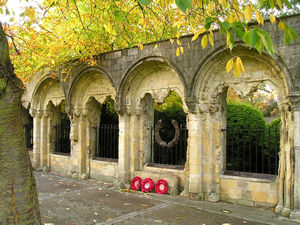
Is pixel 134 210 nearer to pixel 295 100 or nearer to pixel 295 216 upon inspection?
pixel 295 216

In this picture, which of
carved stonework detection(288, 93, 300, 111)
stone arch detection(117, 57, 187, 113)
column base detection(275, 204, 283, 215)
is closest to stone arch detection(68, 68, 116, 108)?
stone arch detection(117, 57, 187, 113)

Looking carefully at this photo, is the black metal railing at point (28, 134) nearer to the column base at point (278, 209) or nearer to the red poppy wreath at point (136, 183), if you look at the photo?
the red poppy wreath at point (136, 183)

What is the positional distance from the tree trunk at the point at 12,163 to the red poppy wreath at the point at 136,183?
4.77 metres

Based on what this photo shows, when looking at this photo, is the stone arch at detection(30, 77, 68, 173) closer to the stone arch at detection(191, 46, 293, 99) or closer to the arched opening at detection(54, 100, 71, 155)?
the arched opening at detection(54, 100, 71, 155)

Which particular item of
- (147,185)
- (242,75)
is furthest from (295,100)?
(147,185)

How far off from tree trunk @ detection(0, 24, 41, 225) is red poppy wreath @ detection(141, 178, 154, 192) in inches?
179

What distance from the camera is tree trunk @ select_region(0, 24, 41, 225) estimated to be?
3.30 meters

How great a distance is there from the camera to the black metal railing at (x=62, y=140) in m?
11.9

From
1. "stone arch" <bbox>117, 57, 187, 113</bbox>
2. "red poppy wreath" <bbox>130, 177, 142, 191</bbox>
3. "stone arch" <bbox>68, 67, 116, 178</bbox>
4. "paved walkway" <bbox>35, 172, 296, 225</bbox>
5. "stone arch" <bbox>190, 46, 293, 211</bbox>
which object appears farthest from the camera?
"stone arch" <bbox>68, 67, 116, 178</bbox>

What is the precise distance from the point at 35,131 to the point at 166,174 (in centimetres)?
652

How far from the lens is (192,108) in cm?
712

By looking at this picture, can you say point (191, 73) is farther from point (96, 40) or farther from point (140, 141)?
point (96, 40)

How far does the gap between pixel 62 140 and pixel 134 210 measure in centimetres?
660

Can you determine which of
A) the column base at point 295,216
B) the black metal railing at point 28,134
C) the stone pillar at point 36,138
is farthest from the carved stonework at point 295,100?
the black metal railing at point 28,134
